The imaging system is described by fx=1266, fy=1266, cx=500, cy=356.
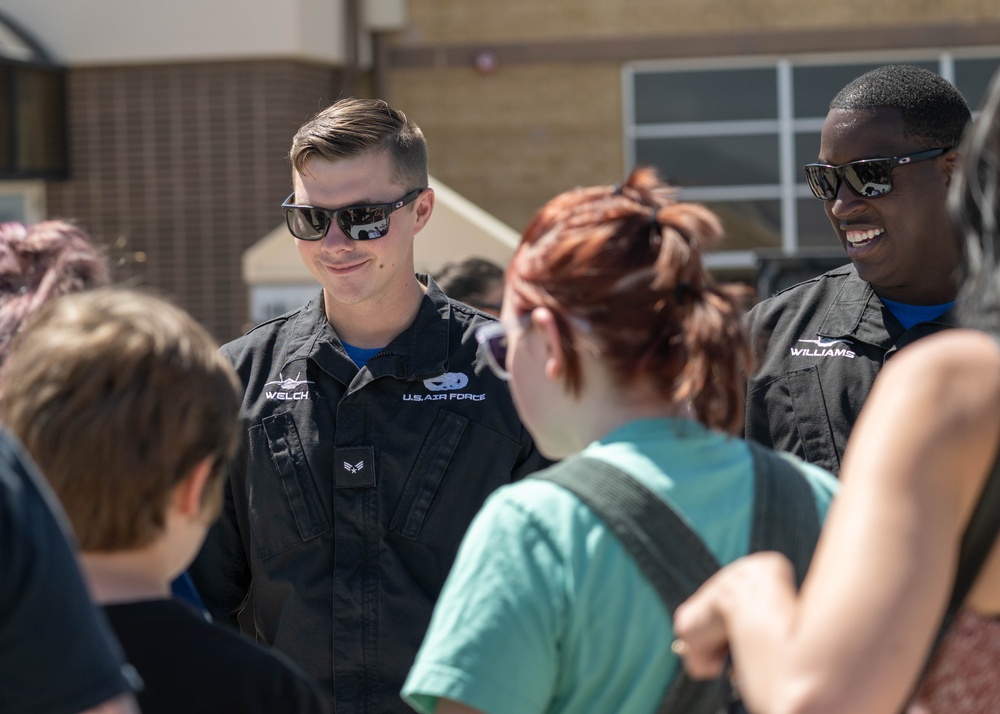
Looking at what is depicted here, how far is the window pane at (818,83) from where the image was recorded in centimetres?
1328

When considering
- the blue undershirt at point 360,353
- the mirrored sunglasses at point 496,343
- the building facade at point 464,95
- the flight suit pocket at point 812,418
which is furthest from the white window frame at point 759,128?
the mirrored sunglasses at point 496,343

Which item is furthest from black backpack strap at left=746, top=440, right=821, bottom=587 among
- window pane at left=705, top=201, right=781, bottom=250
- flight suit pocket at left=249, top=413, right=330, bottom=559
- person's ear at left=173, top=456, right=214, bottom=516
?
window pane at left=705, top=201, right=781, bottom=250

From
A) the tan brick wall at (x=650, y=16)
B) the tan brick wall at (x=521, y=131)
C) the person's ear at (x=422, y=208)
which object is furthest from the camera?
the tan brick wall at (x=521, y=131)

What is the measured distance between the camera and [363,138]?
11.3 ft

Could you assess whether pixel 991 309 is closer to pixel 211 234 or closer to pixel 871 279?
pixel 871 279

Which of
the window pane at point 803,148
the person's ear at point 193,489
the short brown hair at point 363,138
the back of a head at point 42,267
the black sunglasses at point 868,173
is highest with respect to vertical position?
the window pane at point 803,148

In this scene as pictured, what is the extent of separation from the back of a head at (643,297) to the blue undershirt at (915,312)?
1565mm

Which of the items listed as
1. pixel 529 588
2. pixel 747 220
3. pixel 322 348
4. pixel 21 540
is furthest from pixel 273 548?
pixel 747 220

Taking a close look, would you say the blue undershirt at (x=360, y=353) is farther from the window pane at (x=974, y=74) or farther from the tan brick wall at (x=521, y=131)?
the window pane at (x=974, y=74)

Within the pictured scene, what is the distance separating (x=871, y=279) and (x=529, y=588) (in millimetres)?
1949

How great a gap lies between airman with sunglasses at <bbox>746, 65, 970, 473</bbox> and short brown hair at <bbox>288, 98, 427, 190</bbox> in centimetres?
111

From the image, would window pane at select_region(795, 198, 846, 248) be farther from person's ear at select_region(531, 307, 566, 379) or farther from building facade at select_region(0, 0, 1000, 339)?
person's ear at select_region(531, 307, 566, 379)

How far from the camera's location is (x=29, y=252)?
2.91 m

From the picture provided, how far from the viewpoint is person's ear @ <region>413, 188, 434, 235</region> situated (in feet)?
11.7
